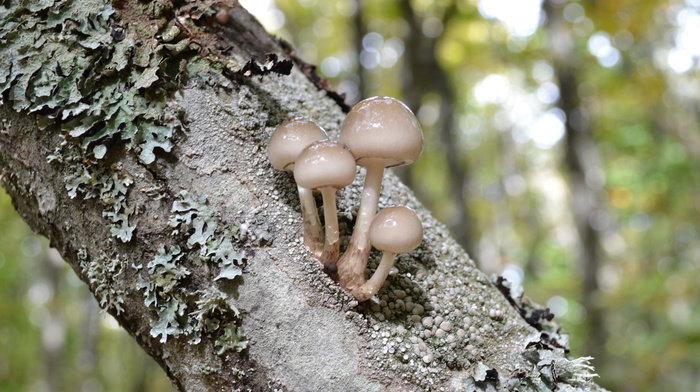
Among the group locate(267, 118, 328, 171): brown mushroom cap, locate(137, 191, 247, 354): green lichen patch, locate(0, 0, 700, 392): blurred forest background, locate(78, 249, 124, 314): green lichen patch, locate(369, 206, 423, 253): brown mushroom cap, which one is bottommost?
locate(0, 0, 700, 392): blurred forest background

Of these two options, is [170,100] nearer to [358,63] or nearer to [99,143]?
[99,143]

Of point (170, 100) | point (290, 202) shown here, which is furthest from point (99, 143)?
point (290, 202)

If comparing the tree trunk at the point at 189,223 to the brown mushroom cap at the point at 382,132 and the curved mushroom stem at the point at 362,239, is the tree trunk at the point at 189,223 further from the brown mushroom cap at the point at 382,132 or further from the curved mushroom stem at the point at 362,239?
the brown mushroom cap at the point at 382,132

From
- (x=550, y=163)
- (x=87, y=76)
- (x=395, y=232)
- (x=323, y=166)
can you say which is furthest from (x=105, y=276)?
(x=550, y=163)

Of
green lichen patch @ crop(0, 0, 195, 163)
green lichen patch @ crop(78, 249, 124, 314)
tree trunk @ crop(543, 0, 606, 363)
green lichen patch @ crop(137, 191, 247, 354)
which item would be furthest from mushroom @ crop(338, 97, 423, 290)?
tree trunk @ crop(543, 0, 606, 363)

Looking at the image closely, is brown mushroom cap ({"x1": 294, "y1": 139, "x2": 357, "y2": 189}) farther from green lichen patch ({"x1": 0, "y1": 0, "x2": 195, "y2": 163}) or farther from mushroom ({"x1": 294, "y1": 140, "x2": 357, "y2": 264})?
green lichen patch ({"x1": 0, "y1": 0, "x2": 195, "y2": 163})
